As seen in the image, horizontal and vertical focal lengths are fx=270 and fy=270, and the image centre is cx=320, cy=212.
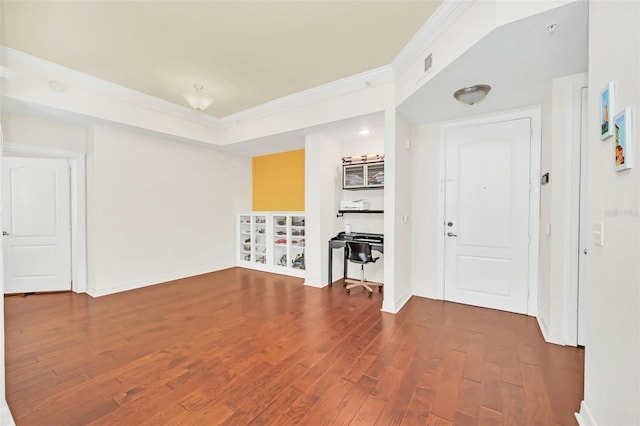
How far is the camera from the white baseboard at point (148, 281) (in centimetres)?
399

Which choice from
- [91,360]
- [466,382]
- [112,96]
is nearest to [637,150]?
[466,382]

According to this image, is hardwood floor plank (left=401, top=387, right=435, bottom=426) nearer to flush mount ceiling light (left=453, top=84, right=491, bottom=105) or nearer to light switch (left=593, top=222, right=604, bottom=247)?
light switch (left=593, top=222, right=604, bottom=247)

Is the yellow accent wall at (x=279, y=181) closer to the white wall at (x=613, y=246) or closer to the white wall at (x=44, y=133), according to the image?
the white wall at (x=44, y=133)

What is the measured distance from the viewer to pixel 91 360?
2.32m

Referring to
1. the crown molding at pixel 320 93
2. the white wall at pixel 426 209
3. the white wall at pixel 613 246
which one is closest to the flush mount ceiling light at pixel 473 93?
the crown molding at pixel 320 93

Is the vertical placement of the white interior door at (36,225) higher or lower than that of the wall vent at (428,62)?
lower

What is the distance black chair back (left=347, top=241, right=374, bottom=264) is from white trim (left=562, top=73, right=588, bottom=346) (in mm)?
2144

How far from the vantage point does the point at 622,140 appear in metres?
1.23

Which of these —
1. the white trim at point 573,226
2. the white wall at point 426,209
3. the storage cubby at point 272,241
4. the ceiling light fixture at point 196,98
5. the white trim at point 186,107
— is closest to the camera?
the white trim at point 573,226

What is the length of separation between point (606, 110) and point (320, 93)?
3085 mm

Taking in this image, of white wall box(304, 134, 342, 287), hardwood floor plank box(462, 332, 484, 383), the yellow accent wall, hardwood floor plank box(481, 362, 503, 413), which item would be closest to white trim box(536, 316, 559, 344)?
hardwood floor plank box(462, 332, 484, 383)

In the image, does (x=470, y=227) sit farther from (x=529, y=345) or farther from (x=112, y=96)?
(x=112, y=96)

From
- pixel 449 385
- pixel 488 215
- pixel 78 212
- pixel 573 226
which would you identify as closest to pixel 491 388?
pixel 449 385

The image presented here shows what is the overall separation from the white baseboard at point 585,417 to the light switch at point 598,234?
976mm
